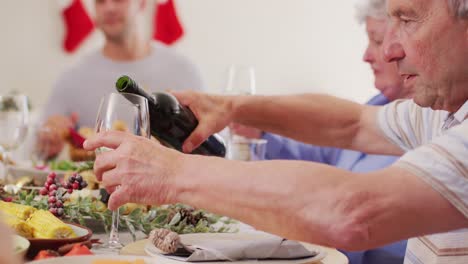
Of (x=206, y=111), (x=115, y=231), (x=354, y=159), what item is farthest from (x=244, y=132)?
(x=115, y=231)

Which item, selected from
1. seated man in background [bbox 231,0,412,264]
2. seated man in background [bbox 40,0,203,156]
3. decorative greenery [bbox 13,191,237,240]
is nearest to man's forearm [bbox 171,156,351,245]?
decorative greenery [bbox 13,191,237,240]

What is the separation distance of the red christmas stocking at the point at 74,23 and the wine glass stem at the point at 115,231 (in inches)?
143

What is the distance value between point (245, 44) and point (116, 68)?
5.17ft

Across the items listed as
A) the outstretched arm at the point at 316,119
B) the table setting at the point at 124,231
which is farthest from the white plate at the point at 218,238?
the outstretched arm at the point at 316,119

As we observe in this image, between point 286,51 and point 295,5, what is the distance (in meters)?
0.33

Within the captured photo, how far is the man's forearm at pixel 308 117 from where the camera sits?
Answer: 1705mm

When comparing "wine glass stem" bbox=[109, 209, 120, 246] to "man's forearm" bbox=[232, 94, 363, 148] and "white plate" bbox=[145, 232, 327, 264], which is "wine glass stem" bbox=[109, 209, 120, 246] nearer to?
"white plate" bbox=[145, 232, 327, 264]

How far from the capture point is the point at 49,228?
3.48 ft

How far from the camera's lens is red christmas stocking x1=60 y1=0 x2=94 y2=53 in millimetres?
4695

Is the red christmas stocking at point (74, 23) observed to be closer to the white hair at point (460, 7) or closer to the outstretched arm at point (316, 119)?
the outstretched arm at point (316, 119)

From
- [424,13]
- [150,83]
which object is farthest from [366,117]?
[150,83]

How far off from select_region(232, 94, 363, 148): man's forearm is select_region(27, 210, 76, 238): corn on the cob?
679 mm

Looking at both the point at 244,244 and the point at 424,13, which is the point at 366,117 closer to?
the point at 424,13

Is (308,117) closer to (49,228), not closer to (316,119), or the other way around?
(316,119)
